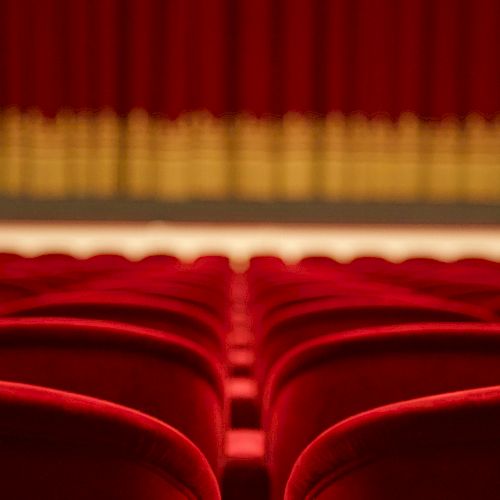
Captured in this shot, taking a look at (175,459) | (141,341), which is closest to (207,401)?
(141,341)

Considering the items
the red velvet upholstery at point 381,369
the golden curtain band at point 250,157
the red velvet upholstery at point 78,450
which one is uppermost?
the golden curtain band at point 250,157

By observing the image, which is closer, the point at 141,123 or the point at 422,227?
the point at 422,227

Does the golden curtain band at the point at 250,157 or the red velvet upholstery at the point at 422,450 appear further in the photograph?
the golden curtain band at the point at 250,157

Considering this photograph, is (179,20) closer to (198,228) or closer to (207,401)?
(198,228)

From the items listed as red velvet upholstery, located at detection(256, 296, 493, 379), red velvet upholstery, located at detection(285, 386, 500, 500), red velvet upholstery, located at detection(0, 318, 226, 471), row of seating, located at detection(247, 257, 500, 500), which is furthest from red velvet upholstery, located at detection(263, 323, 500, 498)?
red velvet upholstery, located at detection(256, 296, 493, 379)

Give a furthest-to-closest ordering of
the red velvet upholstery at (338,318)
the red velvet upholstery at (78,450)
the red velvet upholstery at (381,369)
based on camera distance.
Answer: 1. the red velvet upholstery at (338,318)
2. the red velvet upholstery at (381,369)
3. the red velvet upholstery at (78,450)

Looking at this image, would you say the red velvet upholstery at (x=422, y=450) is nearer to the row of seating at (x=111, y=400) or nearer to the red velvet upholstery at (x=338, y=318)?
the row of seating at (x=111, y=400)

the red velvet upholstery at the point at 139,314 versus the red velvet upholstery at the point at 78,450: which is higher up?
the red velvet upholstery at the point at 139,314

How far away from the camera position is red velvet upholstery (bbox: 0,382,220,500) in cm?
54

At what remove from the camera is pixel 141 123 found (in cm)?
729

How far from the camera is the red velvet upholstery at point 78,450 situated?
0.54 meters

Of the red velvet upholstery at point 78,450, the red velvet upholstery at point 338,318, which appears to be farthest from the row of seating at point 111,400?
the red velvet upholstery at point 338,318

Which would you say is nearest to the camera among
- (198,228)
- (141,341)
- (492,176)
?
(141,341)

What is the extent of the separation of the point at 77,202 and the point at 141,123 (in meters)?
1.03
